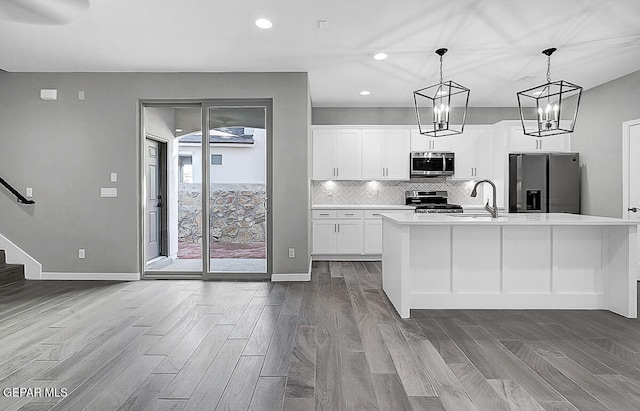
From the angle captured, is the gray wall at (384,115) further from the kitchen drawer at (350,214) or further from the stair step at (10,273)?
the stair step at (10,273)

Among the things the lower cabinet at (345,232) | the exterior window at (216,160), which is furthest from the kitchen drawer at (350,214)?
the exterior window at (216,160)

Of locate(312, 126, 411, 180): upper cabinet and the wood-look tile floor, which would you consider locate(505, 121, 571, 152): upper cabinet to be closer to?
locate(312, 126, 411, 180): upper cabinet

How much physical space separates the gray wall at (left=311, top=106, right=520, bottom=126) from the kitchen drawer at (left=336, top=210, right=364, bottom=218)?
162 cm

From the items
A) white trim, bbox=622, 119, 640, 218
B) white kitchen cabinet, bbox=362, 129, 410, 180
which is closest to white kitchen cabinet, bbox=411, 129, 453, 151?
white kitchen cabinet, bbox=362, 129, 410, 180

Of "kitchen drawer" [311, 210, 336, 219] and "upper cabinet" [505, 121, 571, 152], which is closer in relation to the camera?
"upper cabinet" [505, 121, 571, 152]

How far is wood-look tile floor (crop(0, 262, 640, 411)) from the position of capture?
2.08 m

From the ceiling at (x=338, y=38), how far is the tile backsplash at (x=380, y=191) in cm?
203

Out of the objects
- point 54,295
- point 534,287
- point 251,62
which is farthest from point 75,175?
point 534,287

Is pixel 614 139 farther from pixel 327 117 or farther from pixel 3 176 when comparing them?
pixel 3 176

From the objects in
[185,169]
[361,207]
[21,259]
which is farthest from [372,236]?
[21,259]

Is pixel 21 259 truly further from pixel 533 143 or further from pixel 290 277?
pixel 533 143

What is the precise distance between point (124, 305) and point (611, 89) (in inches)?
261

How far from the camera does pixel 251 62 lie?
4.69 meters

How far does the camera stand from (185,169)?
6262 millimetres
